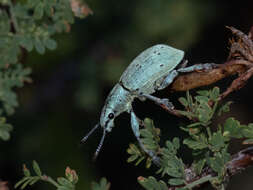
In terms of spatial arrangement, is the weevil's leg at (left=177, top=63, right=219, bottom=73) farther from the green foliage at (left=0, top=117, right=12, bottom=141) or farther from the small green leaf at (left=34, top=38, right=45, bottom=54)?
the green foliage at (left=0, top=117, right=12, bottom=141)

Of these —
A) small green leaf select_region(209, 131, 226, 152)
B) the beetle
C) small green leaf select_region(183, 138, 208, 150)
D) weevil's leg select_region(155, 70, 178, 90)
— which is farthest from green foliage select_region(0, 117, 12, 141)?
small green leaf select_region(209, 131, 226, 152)

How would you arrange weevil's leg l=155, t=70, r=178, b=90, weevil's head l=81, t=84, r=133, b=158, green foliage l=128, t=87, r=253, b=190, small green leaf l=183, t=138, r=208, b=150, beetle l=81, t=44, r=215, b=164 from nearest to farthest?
green foliage l=128, t=87, r=253, b=190, small green leaf l=183, t=138, r=208, b=150, weevil's leg l=155, t=70, r=178, b=90, beetle l=81, t=44, r=215, b=164, weevil's head l=81, t=84, r=133, b=158

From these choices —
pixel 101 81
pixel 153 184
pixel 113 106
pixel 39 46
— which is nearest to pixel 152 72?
pixel 113 106

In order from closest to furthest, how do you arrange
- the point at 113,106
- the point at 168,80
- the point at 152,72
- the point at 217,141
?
the point at 217,141, the point at 168,80, the point at 152,72, the point at 113,106

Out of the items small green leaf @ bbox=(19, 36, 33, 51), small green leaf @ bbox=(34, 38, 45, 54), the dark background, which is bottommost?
the dark background

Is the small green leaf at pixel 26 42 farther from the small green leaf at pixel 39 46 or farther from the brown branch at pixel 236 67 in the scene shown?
the brown branch at pixel 236 67

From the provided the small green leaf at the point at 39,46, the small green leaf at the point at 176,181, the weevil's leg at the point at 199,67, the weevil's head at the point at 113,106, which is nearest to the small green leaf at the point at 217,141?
the small green leaf at the point at 176,181

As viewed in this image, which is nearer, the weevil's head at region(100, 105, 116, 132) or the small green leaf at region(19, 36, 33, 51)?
the small green leaf at region(19, 36, 33, 51)

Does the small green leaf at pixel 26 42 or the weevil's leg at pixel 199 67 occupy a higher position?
the small green leaf at pixel 26 42

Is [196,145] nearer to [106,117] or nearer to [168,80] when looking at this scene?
[168,80]

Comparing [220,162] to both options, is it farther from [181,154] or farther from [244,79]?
[181,154]
